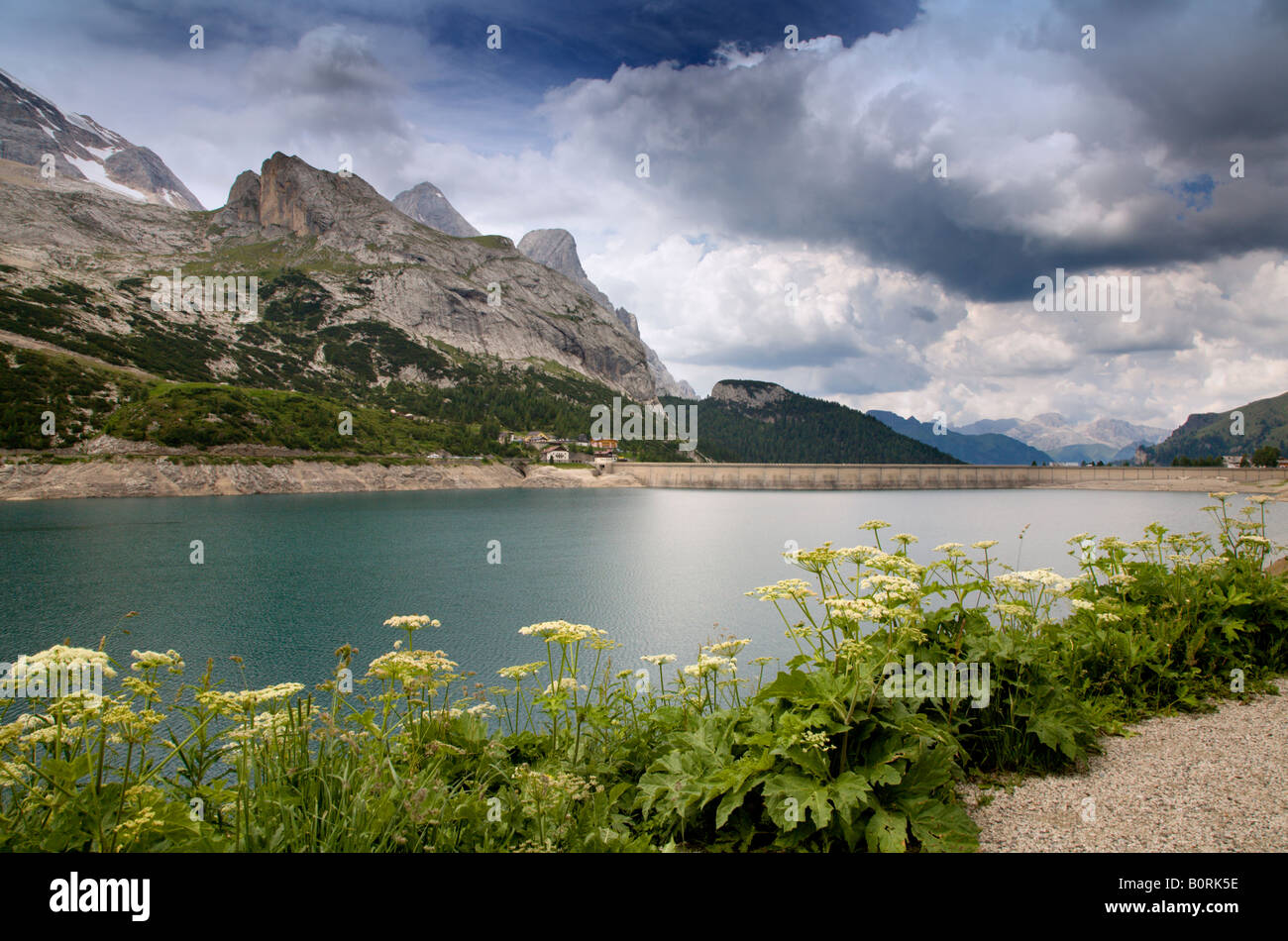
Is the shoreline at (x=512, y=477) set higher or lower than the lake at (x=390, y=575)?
higher

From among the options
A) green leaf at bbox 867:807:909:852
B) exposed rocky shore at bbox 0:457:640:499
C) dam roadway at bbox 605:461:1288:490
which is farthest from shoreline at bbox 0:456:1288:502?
green leaf at bbox 867:807:909:852

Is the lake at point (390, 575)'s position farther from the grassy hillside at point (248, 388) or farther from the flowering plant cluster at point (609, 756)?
the grassy hillside at point (248, 388)

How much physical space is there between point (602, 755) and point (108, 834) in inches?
133

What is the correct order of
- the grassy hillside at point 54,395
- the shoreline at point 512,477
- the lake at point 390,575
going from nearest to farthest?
the lake at point 390,575
the shoreline at point 512,477
the grassy hillside at point 54,395

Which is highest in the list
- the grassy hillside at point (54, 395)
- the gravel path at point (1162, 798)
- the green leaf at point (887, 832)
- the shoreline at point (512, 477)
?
the grassy hillside at point (54, 395)

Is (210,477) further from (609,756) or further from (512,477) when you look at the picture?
(609,756)

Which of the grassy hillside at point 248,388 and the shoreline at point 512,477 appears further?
the grassy hillside at point 248,388

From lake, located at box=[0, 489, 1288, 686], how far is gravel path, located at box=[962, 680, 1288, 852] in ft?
32.8

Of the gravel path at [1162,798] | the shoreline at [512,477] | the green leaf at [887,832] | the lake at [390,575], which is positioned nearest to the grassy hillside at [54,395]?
the shoreline at [512,477]

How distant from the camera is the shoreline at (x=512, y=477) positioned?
7156 cm

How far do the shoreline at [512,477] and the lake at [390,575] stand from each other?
7.73 metres

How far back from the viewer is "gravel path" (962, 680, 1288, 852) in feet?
14.0

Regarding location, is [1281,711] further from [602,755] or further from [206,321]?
[206,321]
